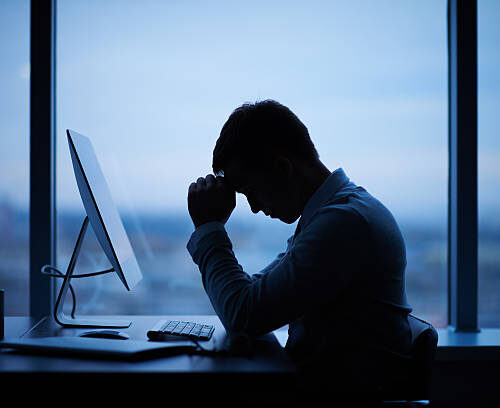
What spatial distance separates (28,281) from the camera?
2.15 m

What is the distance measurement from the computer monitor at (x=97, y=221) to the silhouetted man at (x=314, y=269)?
0.72 feet

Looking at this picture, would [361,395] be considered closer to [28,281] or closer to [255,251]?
[255,251]

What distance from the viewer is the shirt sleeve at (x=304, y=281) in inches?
40.6

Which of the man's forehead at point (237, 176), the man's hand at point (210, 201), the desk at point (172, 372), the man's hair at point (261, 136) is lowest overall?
the desk at point (172, 372)

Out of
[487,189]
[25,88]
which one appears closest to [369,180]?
[487,189]

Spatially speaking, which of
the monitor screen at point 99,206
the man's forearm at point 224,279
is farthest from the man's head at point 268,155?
the monitor screen at point 99,206

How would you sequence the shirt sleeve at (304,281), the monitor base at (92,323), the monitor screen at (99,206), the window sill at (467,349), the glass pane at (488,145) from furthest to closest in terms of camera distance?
the glass pane at (488,145)
the window sill at (467,349)
the monitor base at (92,323)
the monitor screen at (99,206)
the shirt sleeve at (304,281)

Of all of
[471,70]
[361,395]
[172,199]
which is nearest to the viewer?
[361,395]

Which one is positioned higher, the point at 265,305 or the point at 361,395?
the point at 265,305

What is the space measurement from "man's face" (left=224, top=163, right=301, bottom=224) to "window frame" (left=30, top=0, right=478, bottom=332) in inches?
45.3

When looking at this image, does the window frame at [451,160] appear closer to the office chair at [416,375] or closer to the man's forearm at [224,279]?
the man's forearm at [224,279]

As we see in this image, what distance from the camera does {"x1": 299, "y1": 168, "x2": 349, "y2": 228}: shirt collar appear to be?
4.12 ft

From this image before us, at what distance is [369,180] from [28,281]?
62.5 inches

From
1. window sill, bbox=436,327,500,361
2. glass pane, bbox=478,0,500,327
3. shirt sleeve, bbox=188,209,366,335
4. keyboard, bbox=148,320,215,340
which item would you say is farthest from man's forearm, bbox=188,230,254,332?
glass pane, bbox=478,0,500,327
